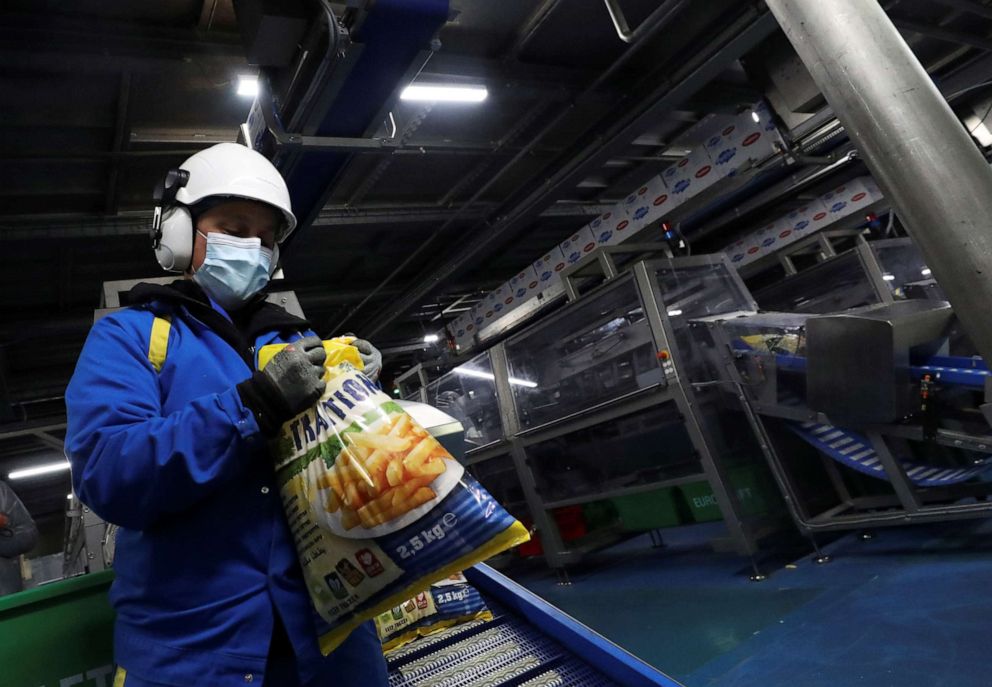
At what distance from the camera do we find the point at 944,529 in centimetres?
383

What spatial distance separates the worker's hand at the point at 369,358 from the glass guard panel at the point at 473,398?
4.53 m

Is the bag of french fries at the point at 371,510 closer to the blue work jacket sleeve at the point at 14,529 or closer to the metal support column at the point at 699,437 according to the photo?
the metal support column at the point at 699,437

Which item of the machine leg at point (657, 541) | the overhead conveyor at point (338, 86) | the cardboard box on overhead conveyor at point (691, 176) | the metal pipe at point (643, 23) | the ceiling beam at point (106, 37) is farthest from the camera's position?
the machine leg at point (657, 541)

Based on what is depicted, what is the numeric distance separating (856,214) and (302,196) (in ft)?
23.2

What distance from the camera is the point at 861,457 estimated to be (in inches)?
143

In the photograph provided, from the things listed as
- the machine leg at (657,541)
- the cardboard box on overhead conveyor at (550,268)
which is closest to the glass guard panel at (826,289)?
the cardboard box on overhead conveyor at (550,268)

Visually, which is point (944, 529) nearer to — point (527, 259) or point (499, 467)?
point (499, 467)

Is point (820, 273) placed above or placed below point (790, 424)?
above

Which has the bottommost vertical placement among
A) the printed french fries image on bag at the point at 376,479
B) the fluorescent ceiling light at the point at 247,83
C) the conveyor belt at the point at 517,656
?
the conveyor belt at the point at 517,656

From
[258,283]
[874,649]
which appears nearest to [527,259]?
[874,649]

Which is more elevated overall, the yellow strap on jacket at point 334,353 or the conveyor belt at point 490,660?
the yellow strap on jacket at point 334,353

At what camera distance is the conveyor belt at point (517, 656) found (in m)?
1.65

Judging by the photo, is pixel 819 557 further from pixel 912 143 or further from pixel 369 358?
pixel 369 358

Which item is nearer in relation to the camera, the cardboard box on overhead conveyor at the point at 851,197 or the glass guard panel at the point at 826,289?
the glass guard panel at the point at 826,289
